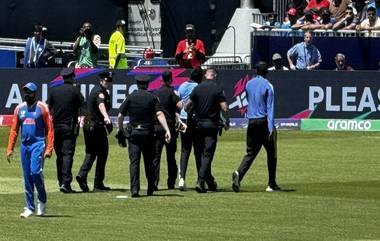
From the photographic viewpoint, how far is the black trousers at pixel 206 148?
25422mm

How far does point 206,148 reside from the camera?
2553 centimetres

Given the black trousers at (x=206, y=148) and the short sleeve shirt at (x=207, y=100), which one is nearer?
the black trousers at (x=206, y=148)

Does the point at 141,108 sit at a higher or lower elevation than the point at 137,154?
higher

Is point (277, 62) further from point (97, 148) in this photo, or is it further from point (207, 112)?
point (97, 148)

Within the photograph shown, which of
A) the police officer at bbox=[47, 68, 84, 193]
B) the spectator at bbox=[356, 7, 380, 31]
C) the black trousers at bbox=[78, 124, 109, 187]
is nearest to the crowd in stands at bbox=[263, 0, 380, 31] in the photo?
the spectator at bbox=[356, 7, 380, 31]

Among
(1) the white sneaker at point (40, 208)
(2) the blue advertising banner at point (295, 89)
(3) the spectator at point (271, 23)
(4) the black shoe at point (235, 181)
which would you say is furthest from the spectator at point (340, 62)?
(1) the white sneaker at point (40, 208)

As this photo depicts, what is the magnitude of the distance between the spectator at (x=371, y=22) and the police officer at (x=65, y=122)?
48.6 feet

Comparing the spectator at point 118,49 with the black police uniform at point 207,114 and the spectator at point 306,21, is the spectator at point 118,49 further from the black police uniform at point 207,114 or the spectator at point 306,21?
the black police uniform at point 207,114

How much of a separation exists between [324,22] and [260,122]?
1473cm

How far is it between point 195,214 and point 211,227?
5.13ft

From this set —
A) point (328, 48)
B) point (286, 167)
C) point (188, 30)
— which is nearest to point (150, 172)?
point (286, 167)

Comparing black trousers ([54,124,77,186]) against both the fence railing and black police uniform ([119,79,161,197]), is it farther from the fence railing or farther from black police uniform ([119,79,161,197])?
the fence railing

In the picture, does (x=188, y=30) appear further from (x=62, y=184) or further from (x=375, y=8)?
(x=62, y=184)

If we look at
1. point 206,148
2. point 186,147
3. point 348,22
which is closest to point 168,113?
point 186,147
